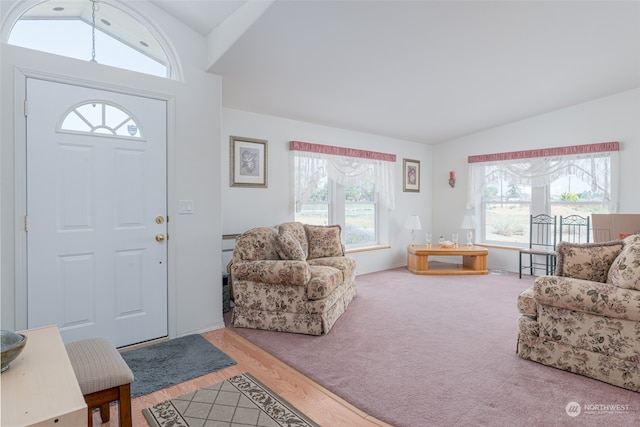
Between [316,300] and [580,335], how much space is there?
1899 millimetres

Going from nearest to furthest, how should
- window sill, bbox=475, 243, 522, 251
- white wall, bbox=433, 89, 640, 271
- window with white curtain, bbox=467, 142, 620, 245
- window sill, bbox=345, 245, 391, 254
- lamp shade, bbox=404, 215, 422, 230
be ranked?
white wall, bbox=433, 89, 640, 271 < window with white curtain, bbox=467, 142, 620, 245 < window sill, bbox=345, 245, 391, 254 < window sill, bbox=475, 243, 522, 251 < lamp shade, bbox=404, 215, 422, 230

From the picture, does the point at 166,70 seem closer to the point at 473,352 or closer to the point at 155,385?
the point at 155,385

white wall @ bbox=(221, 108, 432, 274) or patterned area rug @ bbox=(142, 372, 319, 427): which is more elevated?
white wall @ bbox=(221, 108, 432, 274)

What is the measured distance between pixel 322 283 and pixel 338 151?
8.56 ft

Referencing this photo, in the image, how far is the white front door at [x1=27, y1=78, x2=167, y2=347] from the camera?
2.45 m

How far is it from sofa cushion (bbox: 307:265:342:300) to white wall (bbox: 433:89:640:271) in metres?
3.86

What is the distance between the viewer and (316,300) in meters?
3.05

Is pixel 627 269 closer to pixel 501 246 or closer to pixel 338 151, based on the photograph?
pixel 338 151

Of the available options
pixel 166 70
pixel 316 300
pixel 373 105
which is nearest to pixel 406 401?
pixel 316 300

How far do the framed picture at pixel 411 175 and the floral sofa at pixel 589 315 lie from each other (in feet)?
12.5

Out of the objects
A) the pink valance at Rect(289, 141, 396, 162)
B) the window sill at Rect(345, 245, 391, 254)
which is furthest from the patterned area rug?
the window sill at Rect(345, 245, 391, 254)

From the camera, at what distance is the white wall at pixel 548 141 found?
453 centimetres

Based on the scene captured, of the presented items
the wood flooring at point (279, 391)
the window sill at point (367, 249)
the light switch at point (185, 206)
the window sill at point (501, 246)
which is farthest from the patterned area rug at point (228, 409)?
the window sill at point (501, 246)

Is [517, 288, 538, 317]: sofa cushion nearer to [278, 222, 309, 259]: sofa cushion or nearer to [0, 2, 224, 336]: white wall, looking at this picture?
[278, 222, 309, 259]: sofa cushion
